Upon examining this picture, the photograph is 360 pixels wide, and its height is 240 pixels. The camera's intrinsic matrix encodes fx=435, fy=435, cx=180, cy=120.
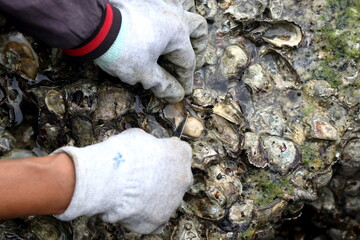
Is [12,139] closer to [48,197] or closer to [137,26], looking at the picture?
[48,197]

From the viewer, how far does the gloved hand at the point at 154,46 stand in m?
1.80

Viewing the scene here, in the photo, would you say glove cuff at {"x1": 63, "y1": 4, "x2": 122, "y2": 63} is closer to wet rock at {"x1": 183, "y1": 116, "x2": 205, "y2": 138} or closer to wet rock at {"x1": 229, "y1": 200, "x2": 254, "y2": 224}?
wet rock at {"x1": 183, "y1": 116, "x2": 205, "y2": 138}

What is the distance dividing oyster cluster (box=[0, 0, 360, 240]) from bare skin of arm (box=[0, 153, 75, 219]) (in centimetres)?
53

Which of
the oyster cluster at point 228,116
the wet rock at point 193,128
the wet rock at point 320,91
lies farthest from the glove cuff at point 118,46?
the wet rock at point 320,91

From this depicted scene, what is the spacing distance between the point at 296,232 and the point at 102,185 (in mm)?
1598

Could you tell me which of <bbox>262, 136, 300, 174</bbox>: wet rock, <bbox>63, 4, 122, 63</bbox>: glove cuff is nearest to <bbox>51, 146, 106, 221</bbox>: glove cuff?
<bbox>63, 4, 122, 63</bbox>: glove cuff

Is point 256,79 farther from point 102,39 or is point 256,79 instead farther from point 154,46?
point 102,39

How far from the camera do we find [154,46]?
1853mm

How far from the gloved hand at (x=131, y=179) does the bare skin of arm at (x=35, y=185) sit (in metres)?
0.04

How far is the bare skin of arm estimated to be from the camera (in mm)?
1512

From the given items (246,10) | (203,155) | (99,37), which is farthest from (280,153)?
(99,37)

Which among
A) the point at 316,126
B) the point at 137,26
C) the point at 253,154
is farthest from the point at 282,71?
the point at 137,26

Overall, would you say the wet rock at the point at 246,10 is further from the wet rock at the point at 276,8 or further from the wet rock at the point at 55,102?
the wet rock at the point at 55,102

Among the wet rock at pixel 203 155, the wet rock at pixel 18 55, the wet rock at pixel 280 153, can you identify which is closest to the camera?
the wet rock at pixel 18 55
